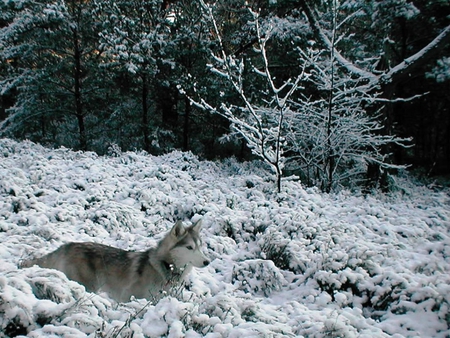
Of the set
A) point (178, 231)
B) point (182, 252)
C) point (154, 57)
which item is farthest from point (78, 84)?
point (182, 252)

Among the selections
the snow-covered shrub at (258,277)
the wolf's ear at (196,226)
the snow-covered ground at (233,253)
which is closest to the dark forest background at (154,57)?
the snow-covered ground at (233,253)

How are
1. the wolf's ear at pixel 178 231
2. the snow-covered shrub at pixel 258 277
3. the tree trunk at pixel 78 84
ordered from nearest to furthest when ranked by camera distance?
the wolf's ear at pixel 178 231 → the snow-covered shrub at pixel 258 277 → the tree trunk at pixel 78 84

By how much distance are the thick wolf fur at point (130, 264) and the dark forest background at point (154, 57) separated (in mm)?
9196

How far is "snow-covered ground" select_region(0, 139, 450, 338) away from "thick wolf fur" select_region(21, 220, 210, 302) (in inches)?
16.2

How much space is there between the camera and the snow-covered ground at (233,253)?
9.41 feet

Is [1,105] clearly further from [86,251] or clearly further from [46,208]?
[86,251]

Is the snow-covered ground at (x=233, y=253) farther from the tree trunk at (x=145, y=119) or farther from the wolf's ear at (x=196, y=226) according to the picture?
the tree trunk at (x=145, y=119)

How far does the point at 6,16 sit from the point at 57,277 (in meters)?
19.6

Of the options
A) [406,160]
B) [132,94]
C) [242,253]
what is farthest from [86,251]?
[406,160]

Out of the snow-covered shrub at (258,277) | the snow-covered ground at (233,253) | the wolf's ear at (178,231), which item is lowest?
the snow-covered shrub at (258,277)

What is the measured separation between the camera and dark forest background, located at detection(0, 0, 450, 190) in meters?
13.5

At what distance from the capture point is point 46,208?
6738 mm

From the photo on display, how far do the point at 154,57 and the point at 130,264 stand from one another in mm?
13661

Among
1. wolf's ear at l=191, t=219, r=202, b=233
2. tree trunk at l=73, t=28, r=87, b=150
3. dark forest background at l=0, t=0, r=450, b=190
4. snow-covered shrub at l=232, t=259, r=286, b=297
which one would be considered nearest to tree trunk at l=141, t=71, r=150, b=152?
dark forest background at l=0, t=0, r=450, b=190
